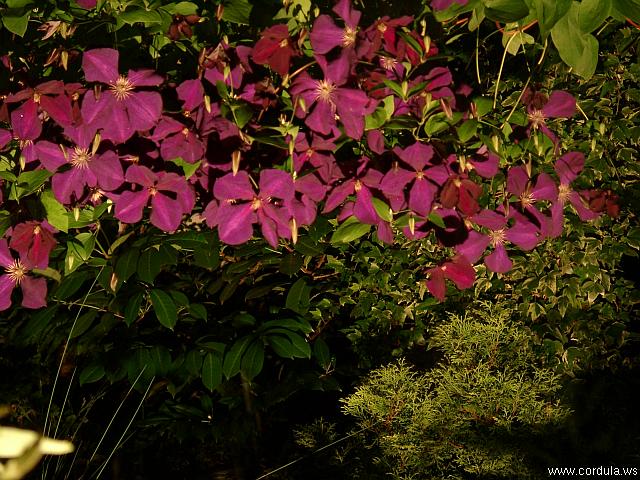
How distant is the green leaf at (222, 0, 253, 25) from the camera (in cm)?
197

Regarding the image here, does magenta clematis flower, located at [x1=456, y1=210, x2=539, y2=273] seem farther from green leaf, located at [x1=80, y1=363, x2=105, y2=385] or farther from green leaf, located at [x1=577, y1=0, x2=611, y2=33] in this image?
green leaf, located at [x1=80, y1=363, x2=105, y2=385]

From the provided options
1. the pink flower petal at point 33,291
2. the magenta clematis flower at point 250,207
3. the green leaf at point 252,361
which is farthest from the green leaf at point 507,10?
the pink flower petal at point 33,291

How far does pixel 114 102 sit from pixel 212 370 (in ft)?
2.60

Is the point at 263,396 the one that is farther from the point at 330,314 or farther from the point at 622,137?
the point at 622,137

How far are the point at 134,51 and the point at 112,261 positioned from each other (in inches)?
24.1

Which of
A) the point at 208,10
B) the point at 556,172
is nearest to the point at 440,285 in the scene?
the point at 556,172

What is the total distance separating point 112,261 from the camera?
220 cm

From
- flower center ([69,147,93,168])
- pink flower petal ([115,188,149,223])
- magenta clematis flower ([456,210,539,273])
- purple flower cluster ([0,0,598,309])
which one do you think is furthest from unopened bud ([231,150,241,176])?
magenta clematis flower ([456,210,539,273])

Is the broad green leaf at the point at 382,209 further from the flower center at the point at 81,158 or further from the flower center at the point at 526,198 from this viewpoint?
the flower center at the point at 81,158

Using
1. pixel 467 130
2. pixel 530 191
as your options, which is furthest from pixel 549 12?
pixel 530 191

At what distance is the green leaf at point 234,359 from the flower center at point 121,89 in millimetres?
753

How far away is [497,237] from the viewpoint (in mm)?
1952

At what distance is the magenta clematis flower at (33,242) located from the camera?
6.32 feet

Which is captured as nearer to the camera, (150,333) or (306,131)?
(306,131)
